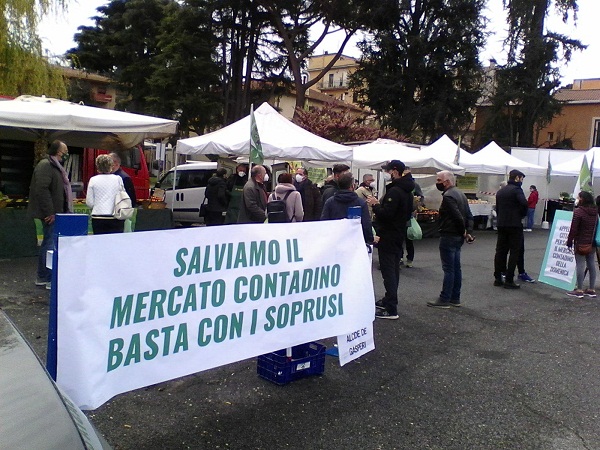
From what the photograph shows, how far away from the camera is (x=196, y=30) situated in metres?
29.0

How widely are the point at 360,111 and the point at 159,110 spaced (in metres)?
12.4

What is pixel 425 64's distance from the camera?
106 ft

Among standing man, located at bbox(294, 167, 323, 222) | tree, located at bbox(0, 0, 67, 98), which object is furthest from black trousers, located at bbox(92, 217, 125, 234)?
tree, located at bbox(0, 0, 67, 98)

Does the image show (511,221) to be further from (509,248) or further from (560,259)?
(560,259)

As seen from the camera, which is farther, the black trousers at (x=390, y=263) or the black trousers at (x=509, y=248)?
the black trousers at (x=509, y=248)

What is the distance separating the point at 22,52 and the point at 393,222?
13.1 m

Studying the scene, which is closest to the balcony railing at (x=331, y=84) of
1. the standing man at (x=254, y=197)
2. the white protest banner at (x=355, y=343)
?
the standing man at (x=254, y=197)

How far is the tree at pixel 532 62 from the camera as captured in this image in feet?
113

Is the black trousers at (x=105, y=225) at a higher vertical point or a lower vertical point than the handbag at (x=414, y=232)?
higher

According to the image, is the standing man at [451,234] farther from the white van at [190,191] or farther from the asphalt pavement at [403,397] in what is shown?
the white van at [190,191]

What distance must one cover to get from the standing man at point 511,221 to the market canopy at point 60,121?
620cm

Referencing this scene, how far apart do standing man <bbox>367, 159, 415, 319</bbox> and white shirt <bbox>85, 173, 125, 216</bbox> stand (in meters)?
3.28

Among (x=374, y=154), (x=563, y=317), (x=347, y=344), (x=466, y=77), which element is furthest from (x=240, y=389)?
(x=466, y=77)

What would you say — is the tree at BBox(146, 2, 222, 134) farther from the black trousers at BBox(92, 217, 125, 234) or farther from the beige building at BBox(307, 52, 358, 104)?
the beige building at BBox(307, 52, 358, 104)
